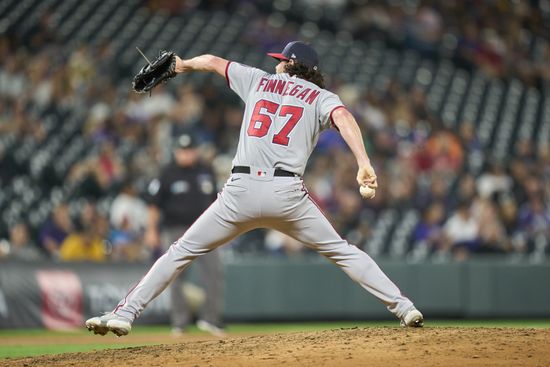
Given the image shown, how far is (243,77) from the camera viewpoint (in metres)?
5.98

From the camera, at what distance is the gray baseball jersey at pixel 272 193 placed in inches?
225

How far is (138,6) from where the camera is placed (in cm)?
1752

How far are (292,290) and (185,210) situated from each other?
2531 mm

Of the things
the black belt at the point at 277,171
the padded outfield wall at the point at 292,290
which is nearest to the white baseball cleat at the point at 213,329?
the padded outfield wall at the point at 292,290

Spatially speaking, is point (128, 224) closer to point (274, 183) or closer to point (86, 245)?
point (86, 245)

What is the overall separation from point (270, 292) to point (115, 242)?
1.95 m

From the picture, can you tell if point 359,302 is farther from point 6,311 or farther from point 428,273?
point 6,311

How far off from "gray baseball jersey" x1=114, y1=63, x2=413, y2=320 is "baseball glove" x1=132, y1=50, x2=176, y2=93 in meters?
0.38

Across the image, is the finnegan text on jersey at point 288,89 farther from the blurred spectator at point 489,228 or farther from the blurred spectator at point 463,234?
the blurred spectator at point 489,228

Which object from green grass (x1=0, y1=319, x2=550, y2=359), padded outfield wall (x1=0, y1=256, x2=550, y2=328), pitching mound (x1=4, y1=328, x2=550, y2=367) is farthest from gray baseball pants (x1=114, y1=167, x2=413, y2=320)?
padded outfield wall (x1=0, y1=256, x2=550, y2=328)

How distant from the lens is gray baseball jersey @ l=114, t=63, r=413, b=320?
572cm

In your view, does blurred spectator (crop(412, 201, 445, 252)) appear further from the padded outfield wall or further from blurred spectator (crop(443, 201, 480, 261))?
the padded outfield wall

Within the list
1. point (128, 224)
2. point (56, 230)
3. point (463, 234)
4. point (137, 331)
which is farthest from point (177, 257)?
point (463, 234)

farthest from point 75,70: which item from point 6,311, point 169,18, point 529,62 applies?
point 529,62
